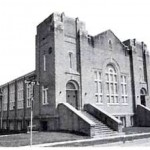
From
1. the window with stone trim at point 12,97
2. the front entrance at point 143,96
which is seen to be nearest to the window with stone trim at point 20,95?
the window with stone trim at point 12,97

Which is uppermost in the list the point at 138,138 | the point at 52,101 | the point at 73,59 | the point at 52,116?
the point at 73,59

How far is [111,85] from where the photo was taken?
27.3m

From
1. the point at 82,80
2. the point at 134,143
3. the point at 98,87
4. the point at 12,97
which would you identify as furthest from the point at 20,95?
the point at 134,143

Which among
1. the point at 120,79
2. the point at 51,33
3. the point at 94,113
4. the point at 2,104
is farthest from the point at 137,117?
the point at 2,104

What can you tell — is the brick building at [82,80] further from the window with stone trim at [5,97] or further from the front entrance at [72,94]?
the window with stone trim at [5,97]

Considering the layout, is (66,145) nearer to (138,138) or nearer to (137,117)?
(138,138)

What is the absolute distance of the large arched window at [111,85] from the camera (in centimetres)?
2680

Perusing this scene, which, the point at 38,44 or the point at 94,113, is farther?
the point at 38,44

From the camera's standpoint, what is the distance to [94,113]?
23.0m

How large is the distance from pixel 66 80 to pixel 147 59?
1421cm

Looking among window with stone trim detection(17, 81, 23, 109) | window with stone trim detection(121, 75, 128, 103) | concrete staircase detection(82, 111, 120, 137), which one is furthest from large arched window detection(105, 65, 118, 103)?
window with stone trim detection(17, 81, 23, 109)

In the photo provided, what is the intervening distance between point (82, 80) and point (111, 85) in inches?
188

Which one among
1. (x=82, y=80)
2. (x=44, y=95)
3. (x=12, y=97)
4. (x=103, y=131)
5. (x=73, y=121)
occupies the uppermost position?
(x=82, y=80)

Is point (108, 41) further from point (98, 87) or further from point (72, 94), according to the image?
point (72, 94)
